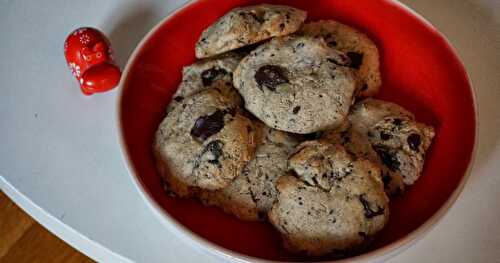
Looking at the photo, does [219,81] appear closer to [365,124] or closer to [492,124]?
[365,124]

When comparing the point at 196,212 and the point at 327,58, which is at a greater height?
the point at 327,58

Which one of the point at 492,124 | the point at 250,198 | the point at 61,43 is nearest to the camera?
the point at 250,198

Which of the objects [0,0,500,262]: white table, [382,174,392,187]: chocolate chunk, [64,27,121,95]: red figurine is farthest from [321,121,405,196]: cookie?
[64,27,121,95]: red figurine

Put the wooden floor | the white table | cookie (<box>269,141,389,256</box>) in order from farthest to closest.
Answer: the wooden floor → the white table → cookie (<box>269,141,389,256</box>)

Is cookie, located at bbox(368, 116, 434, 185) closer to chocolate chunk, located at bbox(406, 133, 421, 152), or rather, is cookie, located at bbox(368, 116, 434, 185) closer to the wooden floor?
chocolate chunk, located at bbox(406, 133, 421, 152)

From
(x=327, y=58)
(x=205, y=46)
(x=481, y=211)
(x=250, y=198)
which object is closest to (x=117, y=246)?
(x=250, y=198)

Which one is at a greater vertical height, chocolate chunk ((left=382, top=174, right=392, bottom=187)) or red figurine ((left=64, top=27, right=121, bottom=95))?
chocolate chunk ((left=382, top=174, right=392, bottom=187))

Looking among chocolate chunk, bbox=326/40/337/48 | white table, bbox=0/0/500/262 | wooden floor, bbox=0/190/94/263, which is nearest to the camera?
white table, bbox=0/0/500/262

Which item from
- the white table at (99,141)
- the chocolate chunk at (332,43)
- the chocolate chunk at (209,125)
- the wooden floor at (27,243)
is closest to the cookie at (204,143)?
the chocolate chunk at (209,125)
